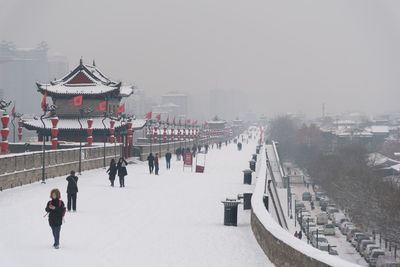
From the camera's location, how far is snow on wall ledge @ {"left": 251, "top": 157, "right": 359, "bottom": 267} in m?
9.12

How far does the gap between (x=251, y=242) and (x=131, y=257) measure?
3.67 meters

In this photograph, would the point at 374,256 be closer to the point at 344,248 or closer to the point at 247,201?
the point at 344,248

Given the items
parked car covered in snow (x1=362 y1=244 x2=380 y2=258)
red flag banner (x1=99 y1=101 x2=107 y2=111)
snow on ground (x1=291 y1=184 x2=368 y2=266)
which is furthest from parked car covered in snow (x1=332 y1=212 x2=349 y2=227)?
red flag banner (x1=99 y1=101 x2=107 y2=111)

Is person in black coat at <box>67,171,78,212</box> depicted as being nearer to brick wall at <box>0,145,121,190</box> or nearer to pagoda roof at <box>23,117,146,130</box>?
brick wall at <box>0,145,121,190</box>

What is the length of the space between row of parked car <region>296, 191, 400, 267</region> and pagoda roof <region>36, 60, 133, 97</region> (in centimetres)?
2352

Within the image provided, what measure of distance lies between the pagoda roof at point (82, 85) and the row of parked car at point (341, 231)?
23.5m

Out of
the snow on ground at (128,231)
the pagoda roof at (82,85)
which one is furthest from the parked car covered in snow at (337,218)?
the snow on ground at (128,231)

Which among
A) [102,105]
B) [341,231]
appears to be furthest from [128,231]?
[341,231]

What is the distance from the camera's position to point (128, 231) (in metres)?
15.9

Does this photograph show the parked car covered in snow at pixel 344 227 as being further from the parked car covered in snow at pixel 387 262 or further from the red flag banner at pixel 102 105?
the red flag banner at pixel 102 105

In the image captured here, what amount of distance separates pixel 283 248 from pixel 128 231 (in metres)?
5.94

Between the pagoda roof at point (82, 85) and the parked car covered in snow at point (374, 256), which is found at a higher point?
the pagoda roof at point (82, 85)

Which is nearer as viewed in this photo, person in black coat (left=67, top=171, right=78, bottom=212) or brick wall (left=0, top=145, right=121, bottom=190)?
person in black coat (left=67, top=171, right=78, bottom=212)

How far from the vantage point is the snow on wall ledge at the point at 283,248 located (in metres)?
9.12
